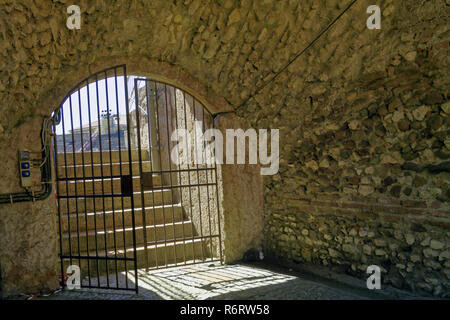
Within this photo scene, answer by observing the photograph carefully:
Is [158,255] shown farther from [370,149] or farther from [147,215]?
[370,149]

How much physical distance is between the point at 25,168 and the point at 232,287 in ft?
7.85

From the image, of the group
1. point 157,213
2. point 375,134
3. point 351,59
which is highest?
point 351,59

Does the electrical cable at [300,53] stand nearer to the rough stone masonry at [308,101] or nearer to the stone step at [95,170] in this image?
the rough stone masonry at [308,101]

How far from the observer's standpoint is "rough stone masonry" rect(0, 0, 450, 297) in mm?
2947

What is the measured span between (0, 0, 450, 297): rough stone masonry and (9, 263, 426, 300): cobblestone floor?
0.94 feet

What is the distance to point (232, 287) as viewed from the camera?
11.7 feet

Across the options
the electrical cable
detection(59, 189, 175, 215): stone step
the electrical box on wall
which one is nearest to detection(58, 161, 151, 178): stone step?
detection(59, 189, 175, 215): stone step

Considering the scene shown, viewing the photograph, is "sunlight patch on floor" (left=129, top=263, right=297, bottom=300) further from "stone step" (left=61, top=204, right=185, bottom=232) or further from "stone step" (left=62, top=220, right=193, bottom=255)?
"stone step" (left=61, top=204, right=185, bottom=232)

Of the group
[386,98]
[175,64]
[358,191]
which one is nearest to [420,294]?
[358,191]

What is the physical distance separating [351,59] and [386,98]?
23.8 inches

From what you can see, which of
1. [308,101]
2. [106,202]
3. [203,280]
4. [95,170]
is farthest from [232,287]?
[95,170]

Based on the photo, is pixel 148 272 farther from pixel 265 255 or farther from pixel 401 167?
pixel 401 167

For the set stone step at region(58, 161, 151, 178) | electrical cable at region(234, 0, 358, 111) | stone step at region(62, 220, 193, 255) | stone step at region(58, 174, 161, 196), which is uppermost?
electrical cable at region(234, 0, 358, 111)

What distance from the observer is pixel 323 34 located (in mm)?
3805
